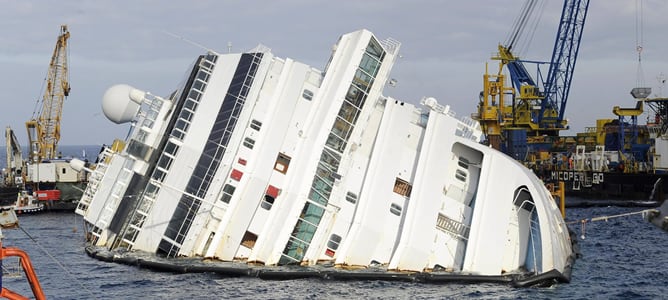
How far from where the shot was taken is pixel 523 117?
125 m

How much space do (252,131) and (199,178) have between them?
308cm

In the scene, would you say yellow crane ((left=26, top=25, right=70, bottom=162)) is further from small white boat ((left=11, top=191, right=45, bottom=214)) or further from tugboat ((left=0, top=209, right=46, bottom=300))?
tugboat ((left=0, top=209, right=46, bottom=300))

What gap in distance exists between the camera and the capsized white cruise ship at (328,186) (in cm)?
3584

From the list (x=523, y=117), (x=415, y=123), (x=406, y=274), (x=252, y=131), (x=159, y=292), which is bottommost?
(x=159, y=292)

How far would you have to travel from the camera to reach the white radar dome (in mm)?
44812

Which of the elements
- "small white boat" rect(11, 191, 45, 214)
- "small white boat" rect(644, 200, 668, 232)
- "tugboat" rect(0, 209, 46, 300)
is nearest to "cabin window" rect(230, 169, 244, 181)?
"tugboat" rect(0, 209, 46, 300)

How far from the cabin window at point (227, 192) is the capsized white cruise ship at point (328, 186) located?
54mm

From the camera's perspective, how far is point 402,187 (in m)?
37.2

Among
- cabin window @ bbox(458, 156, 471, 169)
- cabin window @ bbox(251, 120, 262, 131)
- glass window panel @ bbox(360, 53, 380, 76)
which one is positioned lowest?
cabin window @ bbox(251, 120, 262, 131)

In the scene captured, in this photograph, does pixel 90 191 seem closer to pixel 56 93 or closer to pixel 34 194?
pixel 34 194

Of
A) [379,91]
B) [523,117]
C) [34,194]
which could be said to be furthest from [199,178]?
[523,117]

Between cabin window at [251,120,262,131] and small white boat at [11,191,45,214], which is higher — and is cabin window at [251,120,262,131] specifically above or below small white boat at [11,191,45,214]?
above

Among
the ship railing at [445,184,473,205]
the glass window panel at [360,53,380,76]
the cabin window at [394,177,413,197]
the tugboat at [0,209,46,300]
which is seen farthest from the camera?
the glass window panel at [360,53,380,76]

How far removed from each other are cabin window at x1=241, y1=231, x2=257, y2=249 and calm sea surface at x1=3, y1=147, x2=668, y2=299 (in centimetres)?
237
